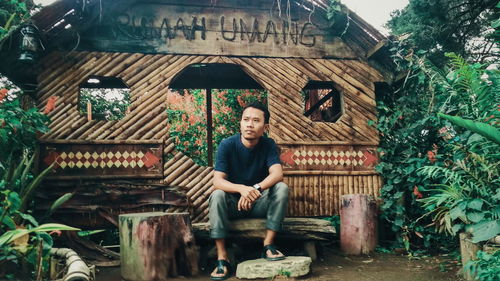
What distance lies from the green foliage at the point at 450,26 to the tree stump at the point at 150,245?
5.54m

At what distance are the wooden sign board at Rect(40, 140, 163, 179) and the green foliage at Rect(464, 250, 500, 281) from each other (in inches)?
159

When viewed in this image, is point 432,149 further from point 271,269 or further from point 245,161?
point 271,269

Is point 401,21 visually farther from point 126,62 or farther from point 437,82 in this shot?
point 126,62

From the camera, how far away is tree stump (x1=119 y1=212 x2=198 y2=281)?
394cm

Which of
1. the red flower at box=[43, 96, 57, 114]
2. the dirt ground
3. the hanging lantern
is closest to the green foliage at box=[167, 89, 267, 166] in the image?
the red flower at box=[43, 96, 57, 114]

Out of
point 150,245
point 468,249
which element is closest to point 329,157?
point 468,249

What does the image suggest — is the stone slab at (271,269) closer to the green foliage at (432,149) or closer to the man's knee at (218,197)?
the man's knee at (218,197)

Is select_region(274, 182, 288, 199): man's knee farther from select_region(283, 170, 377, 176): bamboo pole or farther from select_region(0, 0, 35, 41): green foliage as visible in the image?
select_region(0, 0, 35, 41): green foliage

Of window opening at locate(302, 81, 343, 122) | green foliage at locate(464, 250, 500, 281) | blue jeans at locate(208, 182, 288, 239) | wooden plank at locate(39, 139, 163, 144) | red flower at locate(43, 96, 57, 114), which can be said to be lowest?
green foliage at locate(464, 250, 500, 281)

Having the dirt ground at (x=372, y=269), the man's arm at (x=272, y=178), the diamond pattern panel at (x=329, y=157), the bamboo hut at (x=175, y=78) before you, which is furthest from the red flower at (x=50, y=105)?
the diamond pattern panel at (x=329, y=157)

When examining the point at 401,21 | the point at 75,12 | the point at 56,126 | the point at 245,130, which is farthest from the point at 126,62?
the point at 401,21

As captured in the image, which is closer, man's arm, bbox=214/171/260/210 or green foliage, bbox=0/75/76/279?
green foliage, bbox=0/75/76/279

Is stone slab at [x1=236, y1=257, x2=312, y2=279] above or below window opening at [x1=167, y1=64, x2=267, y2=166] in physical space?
below

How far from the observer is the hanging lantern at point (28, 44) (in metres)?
5.00
